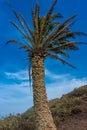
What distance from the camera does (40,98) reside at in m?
21.5

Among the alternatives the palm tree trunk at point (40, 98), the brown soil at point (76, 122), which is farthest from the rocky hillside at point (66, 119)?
the palm tree trunk at point (40, 98)

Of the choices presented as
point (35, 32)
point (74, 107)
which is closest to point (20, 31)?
point (35, 32)

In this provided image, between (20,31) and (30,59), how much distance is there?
6.09 ft

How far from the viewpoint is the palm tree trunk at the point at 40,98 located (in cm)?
2131

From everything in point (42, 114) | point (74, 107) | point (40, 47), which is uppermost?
point (40, 47)

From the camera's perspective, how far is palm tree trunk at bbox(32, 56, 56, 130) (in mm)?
21312

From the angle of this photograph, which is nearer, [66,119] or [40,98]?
[40,98]

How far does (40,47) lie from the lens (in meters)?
21.8

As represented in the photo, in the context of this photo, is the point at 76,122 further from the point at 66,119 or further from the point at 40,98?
the point at 40,98

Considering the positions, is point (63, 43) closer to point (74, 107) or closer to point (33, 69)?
point (33, 69)

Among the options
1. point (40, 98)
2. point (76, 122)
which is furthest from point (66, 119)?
point (40, 98)

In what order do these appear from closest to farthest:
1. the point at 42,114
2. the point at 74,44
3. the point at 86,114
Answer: the point at 42,114, the point at 74,44, the point at 86,114

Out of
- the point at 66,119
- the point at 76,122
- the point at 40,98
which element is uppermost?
the point at 40,98

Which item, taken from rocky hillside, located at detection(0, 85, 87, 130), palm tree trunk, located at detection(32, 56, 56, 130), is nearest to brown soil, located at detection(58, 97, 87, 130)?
rocky hillside, located at detection(0, 85, 87, 130)
